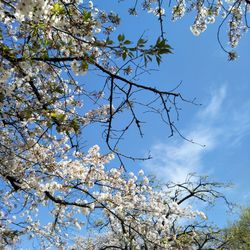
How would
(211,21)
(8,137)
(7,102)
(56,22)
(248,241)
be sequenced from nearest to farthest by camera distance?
1. (56,22)
2. (7,102)
3. (8,137)
4. (211,21)
5. (248,241)

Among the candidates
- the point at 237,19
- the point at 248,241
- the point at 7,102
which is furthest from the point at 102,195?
the point at 248,241

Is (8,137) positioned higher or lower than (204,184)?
lower

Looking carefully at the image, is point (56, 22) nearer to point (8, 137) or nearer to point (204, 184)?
point (8, 137)

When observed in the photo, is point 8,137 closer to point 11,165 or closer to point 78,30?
point 11,165

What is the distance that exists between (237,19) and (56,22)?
14.0ft

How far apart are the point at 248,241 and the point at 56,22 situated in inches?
785

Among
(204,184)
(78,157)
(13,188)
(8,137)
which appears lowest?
(13,188)

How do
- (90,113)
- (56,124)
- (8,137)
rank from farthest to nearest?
1. (90,113)
2. (8,137)
3. (56,124)

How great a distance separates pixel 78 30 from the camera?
3645mm

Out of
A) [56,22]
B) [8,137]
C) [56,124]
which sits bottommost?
[56,124]

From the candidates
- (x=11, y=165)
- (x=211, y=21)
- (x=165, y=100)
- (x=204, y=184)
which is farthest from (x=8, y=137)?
(x=204, y=184)

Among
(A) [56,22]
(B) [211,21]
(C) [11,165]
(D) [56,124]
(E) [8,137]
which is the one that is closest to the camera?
(A) [56,22]

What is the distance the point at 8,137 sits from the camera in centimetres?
605

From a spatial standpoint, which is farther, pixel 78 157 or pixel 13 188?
pixel 78 157
